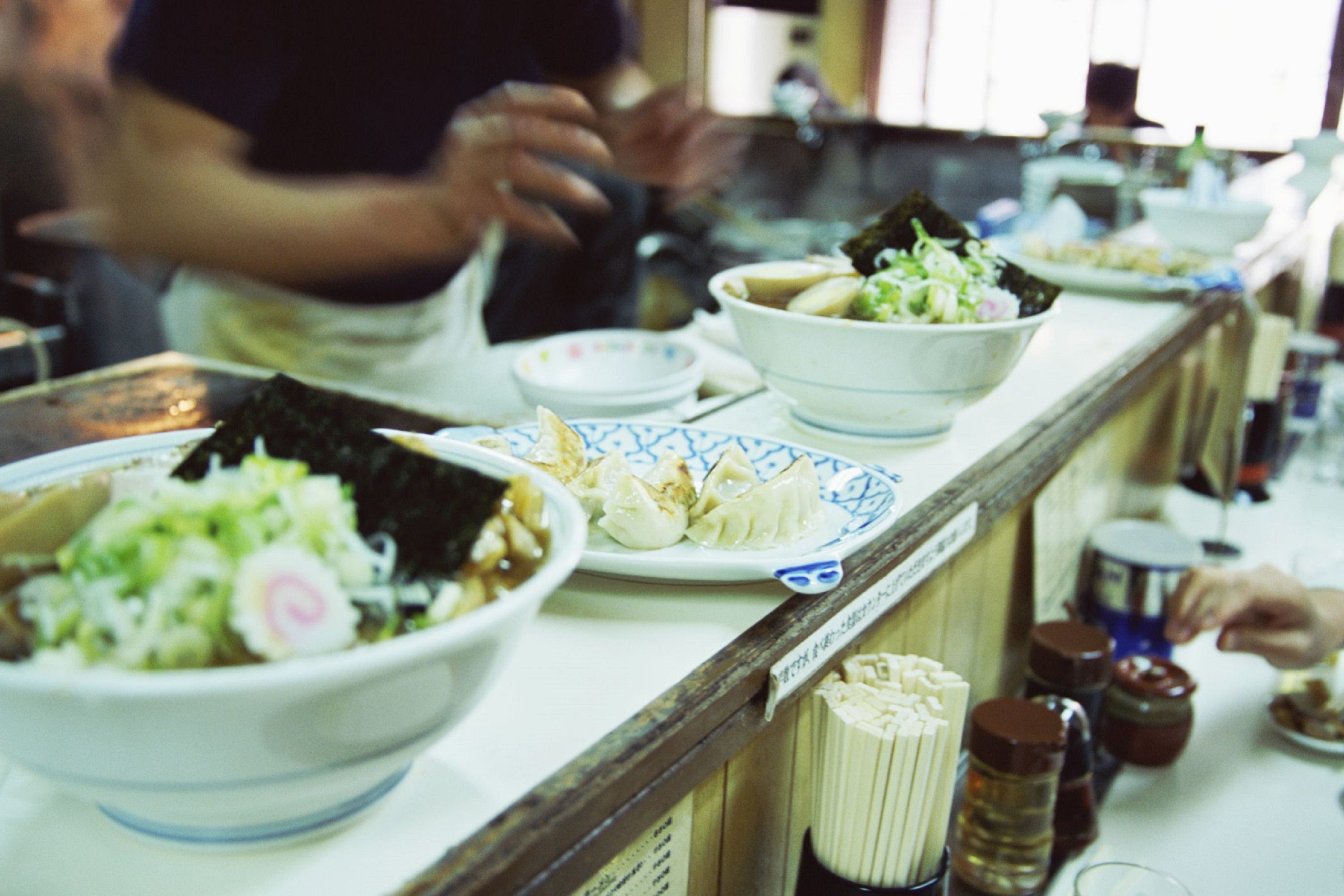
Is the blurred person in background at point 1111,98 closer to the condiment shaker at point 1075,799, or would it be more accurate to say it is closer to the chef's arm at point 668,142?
the chef's arm at point 668,142

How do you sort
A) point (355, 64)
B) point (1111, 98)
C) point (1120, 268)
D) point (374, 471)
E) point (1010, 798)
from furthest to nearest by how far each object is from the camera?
point (1111, 98)
point (1120, 268)
point (355, 64)
point (1010, 798)
point (374, 471)

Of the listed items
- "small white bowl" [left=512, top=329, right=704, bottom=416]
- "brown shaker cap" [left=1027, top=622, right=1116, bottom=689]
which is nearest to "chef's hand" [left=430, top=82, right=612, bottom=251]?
"small white bowl" [left=512, top=329, right=704, bottom=416]

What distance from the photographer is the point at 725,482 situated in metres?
1.09

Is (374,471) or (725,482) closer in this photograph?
(374,471)

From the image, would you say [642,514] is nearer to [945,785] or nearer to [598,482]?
[598,482]

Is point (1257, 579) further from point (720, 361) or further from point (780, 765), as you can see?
point (780, 765)

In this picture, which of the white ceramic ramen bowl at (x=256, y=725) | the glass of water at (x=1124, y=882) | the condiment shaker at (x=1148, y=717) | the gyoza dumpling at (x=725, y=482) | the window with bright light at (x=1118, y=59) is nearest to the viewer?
the white ceramic ramen bowl at (x=256, y=725)

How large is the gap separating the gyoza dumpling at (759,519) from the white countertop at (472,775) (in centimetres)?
5

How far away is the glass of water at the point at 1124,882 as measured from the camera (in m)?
1.18

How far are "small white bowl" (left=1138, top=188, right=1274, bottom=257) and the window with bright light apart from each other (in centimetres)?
708

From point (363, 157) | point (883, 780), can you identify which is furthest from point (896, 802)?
point (363, 157)

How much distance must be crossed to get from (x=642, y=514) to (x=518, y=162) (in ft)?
3.19

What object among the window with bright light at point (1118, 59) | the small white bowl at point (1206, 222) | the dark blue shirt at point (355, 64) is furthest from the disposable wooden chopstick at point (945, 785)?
the window with bright light at point (1118, 59)

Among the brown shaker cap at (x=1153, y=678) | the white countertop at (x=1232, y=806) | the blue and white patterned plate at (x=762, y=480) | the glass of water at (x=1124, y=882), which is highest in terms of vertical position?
the blue and white patterned plate at (x=762, y=480)
